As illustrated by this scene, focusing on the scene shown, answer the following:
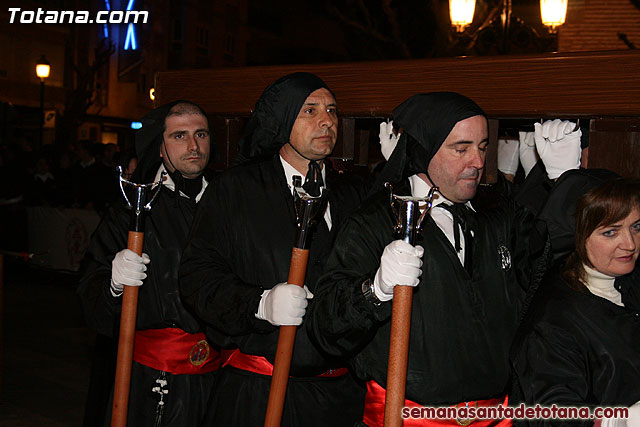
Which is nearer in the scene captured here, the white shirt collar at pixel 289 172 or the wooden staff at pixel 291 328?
the wooden staff at pixel 291 328

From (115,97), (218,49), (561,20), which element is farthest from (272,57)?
(561,20)

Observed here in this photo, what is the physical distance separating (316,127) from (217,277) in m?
0.72

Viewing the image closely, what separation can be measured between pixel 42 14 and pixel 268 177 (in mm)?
23317

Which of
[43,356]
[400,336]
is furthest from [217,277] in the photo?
[43,356]

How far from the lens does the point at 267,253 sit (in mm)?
3064

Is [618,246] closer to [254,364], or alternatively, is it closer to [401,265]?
[401,265]

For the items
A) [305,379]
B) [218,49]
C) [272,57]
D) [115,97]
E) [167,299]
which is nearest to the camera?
[305,379]

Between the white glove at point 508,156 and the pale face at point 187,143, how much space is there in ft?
5.06

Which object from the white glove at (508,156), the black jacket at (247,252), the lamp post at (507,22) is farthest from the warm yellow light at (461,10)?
the black jacket at (247,252)

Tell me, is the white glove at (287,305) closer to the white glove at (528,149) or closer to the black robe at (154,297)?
the black robe at (154,297)

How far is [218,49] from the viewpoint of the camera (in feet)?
100

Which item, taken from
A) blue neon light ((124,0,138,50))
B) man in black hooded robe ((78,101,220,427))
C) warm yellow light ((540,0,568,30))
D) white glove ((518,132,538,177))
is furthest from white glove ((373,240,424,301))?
blue neon light ((124,0,138,50))

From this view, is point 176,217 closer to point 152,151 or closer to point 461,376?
point 152,151

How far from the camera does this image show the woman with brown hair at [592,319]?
240 centimetres
